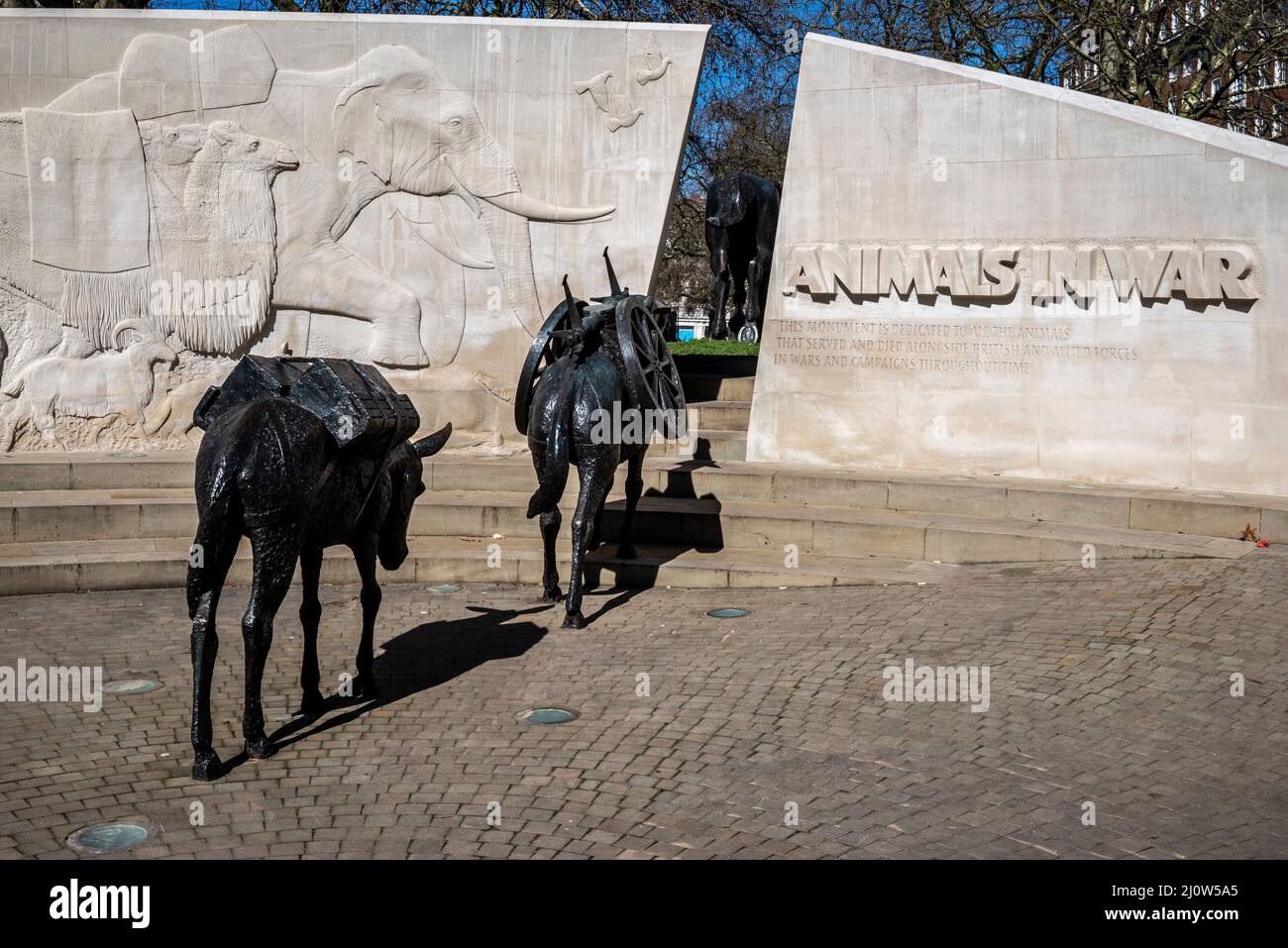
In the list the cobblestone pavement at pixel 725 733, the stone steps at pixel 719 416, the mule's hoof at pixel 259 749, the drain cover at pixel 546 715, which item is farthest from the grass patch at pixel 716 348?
the mule's hoof at pixel 259 749

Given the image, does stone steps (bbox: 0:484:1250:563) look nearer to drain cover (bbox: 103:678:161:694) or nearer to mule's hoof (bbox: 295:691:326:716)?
drain cover (bbox: 103:678:161:694)

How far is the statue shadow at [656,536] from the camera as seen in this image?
376 inches

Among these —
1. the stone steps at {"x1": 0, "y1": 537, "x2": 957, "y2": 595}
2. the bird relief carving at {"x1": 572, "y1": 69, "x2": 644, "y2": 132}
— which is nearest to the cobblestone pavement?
the stone steps at {"x1": 0, "y1": 537, "x2": 957, "y2": 595}

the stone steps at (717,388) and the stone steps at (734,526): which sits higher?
the stone steps at (717,388)

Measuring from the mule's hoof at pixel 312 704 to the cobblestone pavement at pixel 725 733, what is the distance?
0.13m

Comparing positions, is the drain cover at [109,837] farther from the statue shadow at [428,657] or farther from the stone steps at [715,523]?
the stone steps at [715,523]

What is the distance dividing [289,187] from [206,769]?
8.10m

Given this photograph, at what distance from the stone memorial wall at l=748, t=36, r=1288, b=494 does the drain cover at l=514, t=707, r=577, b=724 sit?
19.5ft

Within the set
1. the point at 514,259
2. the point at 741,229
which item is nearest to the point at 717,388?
the point at 514,259

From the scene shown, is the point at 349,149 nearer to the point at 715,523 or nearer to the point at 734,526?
the point at 715,523

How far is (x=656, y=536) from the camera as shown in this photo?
34.1ft

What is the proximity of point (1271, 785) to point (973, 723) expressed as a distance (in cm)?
133
